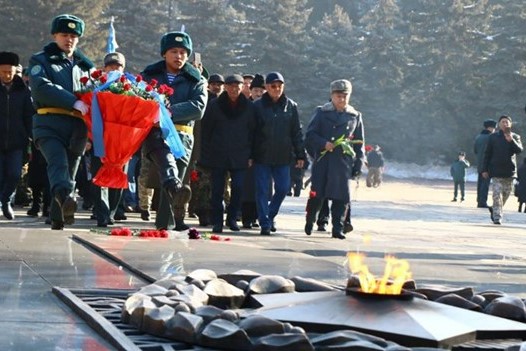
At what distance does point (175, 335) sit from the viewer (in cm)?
501

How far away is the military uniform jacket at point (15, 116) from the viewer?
14055mm

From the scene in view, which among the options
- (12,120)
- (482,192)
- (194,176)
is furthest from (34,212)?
(482,192)

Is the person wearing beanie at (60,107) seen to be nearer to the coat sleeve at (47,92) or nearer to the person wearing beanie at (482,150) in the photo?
the coat sleeve at (47,92)

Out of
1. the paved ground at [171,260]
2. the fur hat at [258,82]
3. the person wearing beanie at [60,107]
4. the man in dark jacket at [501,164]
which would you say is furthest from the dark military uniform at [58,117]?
the man in dark jacket at [501,164]

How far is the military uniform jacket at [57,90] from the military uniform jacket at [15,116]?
363cm

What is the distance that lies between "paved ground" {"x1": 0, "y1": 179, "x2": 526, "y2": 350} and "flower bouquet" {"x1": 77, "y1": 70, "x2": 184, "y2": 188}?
80 centimetres

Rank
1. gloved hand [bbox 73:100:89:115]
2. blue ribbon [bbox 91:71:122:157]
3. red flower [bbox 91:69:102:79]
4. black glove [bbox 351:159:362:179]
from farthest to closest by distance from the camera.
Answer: black glove [bbox 351:159:362:179], red flower [bbox 91:69:102:79], blue ribbon [bbox 91:71:122:157], gloved hand [bbox 73:100:89:115]

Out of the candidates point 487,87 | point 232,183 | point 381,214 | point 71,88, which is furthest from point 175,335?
point 487,87

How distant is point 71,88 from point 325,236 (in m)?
4.63

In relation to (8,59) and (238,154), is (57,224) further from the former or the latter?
(8,59)

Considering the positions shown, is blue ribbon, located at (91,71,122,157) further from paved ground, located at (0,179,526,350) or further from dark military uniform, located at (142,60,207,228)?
paved ground, located at (0,179,526,350)

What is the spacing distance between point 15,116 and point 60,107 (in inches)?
163

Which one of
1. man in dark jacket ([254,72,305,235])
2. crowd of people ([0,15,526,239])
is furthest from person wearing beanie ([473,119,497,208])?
man in dark jacket ([254,72,305,235])

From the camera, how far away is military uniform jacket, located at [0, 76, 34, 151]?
46.1 ft
